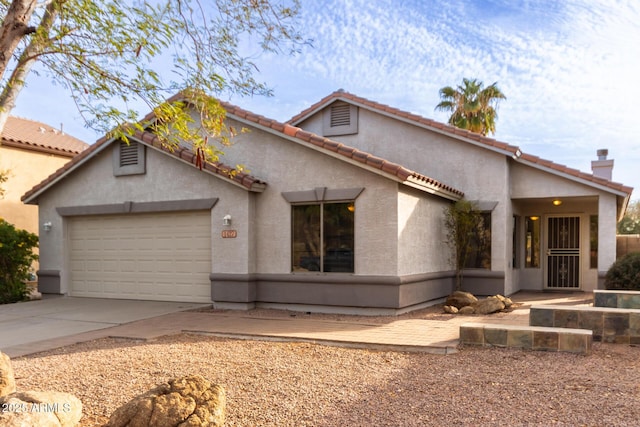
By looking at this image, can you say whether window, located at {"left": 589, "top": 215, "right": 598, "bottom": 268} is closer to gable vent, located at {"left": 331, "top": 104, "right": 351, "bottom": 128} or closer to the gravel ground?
gable vent, located at {"left": 331, "top": 104, "right": 351, "bottom": 128}

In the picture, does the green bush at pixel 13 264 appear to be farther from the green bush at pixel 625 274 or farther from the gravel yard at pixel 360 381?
the green bush at pixel 625 274

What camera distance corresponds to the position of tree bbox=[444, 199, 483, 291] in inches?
533

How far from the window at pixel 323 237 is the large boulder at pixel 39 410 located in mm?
7398

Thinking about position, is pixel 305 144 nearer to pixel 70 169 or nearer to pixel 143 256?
pixel 143 256

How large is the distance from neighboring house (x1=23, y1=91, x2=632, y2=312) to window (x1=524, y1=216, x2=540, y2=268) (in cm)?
4

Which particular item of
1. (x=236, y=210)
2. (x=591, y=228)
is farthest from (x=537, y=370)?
(x=591, y=228)

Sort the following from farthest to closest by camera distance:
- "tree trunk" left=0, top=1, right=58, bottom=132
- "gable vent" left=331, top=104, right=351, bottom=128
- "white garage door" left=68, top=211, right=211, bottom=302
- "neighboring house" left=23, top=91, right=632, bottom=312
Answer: "gable vent" left=331, top=104, right=351, bottom=128, "white garage door" left=68, top=211, right=211, bottom=302, "neighboring house" left=23, top=91, right=632, bottom=312, "tree trunk" left=0, top=1, right=58, bottom=132

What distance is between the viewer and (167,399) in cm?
457

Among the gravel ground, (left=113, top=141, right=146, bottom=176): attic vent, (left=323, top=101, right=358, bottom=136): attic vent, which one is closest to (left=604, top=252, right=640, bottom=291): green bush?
the gravel ground

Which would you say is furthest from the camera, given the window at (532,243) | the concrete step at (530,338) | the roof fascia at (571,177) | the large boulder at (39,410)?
the window at (532,243)

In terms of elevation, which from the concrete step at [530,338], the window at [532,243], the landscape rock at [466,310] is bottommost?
the landscape rock at [466,310]

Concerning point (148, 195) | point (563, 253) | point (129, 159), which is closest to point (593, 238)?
point (563, 253)

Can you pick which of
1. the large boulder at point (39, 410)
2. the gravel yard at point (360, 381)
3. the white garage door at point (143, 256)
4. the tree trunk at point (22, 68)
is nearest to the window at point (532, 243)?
the gravel yard at point (360, 381)

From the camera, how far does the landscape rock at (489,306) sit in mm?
11602
